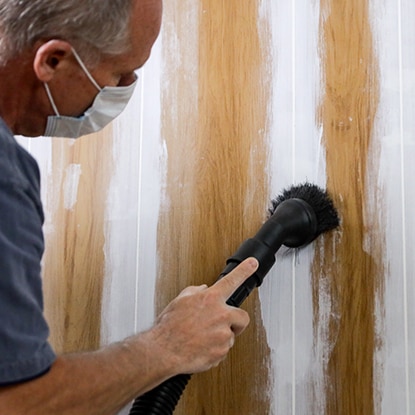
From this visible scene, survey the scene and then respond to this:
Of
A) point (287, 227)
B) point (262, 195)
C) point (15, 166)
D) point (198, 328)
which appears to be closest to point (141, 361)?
point (198, 328)

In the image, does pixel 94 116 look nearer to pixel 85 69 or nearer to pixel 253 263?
pixel 85 69

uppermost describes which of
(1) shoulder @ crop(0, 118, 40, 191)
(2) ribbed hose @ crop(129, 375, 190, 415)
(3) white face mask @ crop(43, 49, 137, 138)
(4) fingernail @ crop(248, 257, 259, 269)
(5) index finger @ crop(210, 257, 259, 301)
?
(3) white face mask @ crop(43, 49, 137, 138)

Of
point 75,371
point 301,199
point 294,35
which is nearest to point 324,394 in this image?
point 301,199

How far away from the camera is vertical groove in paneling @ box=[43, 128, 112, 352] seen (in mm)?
1473

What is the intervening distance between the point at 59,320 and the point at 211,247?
1.49 ft

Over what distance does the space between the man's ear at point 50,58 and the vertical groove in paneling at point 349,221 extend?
0.59 m

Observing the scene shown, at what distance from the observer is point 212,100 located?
138 centimetres

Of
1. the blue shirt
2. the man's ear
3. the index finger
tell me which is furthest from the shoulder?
the index finger

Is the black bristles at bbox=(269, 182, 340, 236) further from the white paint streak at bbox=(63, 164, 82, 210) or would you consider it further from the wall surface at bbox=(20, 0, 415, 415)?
the white paint streak at bbox=(63, 164, 82, 210)

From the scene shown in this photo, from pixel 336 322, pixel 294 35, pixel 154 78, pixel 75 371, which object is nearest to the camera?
pixel 75 371

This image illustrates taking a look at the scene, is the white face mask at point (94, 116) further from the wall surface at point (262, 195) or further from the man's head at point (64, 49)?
the wall surface at point (262, 195)

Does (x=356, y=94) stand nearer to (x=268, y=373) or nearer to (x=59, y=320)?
(x=268, y=373)

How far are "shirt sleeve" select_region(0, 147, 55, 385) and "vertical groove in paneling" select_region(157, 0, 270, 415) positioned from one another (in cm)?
60

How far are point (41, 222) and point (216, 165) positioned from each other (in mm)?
608
